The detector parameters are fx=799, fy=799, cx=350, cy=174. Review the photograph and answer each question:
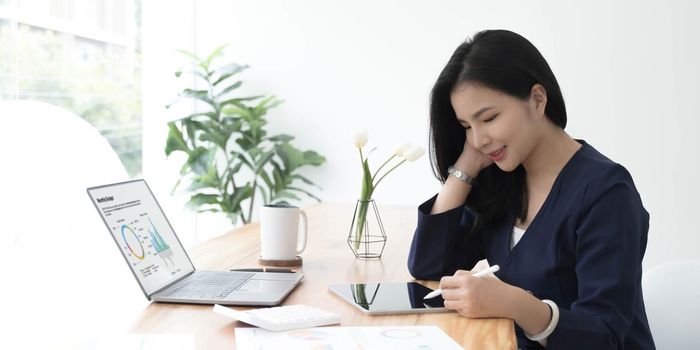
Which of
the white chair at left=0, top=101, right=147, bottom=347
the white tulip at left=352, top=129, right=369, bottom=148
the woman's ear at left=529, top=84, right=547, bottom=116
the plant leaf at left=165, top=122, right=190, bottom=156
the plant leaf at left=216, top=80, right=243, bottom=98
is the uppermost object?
the plant leaf at left=216, top=80, right=243, bottom=98

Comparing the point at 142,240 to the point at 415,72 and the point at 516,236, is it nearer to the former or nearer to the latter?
the point at 516,236

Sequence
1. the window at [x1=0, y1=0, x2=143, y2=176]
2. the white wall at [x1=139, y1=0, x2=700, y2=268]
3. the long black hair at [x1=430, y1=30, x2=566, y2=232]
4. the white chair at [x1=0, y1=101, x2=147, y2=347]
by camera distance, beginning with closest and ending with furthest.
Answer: the long black hair at [x1=430, y1=30, x2=566, y2=232] < the white chair at [x1=0, y1=101, x2=147, y2=347] < the window at [x1=0, y1=0, x2=143, y2=176] < the white wall at [x1=139, y1=0, x2=700, y2=268]

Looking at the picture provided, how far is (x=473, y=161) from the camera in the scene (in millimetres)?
1752

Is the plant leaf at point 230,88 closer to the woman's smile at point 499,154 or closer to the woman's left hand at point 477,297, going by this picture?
the woman's smile at point 499,154

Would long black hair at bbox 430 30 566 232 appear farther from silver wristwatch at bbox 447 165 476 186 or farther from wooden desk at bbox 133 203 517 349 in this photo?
wooden desk at bbox 133 203 517 349

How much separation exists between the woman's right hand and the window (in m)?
2.05

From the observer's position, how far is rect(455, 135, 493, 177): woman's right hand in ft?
5.74

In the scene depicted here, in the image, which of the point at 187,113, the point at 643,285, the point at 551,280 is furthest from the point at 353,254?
the point at 187,113

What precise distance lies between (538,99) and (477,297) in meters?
0.49

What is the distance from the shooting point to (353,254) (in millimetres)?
1854

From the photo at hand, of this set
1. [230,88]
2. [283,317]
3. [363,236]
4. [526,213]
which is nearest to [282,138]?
[230,88]

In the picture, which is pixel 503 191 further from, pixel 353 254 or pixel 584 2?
pixel 584 2

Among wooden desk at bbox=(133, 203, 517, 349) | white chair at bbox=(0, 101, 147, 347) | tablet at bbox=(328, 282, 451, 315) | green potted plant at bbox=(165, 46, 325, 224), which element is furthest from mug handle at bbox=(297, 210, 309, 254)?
green potted plant at bbox=(165, 46, 325, 224)

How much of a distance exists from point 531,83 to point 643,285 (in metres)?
0.52
